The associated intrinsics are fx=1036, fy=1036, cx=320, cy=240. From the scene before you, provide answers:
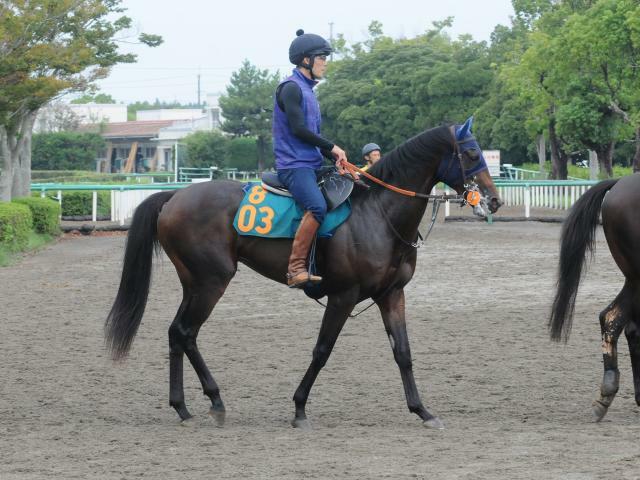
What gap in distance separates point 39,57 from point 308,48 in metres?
14.9

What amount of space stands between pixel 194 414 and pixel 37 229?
16.9m

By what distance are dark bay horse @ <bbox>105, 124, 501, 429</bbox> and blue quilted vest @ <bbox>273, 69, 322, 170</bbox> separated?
15.3 inches

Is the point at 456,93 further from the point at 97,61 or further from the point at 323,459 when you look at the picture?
the point at 323,459

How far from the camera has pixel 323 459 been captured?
16.9 feet

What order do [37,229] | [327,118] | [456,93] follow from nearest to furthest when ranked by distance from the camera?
[37,229]
[456,93]
[327,118]

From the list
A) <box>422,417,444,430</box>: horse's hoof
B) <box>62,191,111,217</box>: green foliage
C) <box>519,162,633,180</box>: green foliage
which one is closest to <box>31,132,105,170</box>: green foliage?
<box>519,162,633,180</box>: green foliage

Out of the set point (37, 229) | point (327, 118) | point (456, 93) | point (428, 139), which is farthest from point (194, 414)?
point (327, 118)

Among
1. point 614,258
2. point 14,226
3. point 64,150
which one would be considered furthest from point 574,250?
point 64,150

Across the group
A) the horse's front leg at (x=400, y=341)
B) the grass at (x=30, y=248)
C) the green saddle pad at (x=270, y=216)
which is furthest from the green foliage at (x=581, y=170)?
the green saddle pad at (x=270, y=216)

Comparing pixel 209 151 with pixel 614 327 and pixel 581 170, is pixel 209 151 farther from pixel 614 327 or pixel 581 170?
pixel 614 327

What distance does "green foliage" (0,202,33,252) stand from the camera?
1830cm

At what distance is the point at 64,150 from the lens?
245ft

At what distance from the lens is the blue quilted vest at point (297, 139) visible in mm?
6379

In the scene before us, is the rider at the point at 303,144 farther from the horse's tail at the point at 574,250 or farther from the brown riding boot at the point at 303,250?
the horse's tail at the point at 574,250
